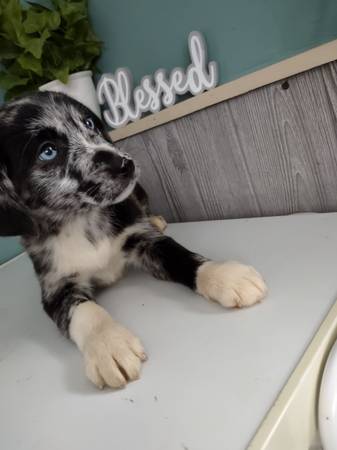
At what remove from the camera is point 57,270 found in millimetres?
952

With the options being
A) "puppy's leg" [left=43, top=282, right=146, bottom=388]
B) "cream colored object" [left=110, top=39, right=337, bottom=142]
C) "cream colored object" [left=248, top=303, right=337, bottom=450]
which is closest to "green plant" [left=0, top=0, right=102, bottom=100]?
"cream colored object" [left=110, top=39, right=337, bottom=142]

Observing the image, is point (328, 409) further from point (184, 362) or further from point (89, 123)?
point (89, 123)

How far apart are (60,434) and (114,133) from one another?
1.01 meters

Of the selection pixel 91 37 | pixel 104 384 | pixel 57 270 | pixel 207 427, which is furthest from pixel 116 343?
pixel 91 37

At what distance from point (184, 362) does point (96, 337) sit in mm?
175

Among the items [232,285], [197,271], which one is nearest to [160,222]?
[197,271]

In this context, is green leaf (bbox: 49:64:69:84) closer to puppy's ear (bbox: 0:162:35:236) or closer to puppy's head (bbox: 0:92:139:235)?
puppy's head (bbox: 0:92:139:235)

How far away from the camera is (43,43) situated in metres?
1.35

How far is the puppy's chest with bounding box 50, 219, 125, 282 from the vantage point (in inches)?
37.5

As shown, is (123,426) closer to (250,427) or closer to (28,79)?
(250,427)

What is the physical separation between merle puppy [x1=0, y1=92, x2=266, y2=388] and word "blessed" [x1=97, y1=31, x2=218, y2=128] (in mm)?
295

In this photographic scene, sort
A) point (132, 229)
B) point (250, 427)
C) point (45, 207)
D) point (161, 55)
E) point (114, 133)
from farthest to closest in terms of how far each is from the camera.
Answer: point (114, 133), point (161, 55), point (132, 229), point (45, 207), point (250, 427)

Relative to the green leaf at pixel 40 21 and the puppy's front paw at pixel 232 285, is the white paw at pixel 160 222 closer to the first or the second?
the puppy's front paw at pixel 232 285

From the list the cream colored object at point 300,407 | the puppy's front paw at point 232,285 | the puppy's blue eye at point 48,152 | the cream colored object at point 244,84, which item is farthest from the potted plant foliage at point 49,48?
the cream colored object at point 300,407
